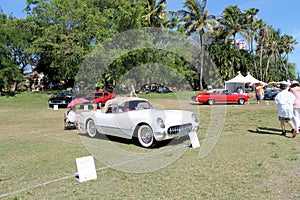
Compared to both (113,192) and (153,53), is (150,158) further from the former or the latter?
(153,53)

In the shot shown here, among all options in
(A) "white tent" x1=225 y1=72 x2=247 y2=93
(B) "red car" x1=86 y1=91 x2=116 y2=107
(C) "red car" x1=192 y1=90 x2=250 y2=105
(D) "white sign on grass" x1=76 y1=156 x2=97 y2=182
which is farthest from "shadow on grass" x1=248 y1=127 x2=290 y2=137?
(A) "white tent" x1=225 y1=72 x2=247 y2=93

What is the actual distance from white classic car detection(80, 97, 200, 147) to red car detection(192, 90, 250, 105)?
1414 centimetres

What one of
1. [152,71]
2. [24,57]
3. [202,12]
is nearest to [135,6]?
[202,12]

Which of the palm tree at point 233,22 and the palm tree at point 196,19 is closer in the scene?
the palm tree at point 196,19

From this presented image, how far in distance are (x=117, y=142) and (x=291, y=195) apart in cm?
523

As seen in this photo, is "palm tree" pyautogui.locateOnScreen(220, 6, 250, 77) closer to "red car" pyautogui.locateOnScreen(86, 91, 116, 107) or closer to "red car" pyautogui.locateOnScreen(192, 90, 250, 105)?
"red car" pyautogui.locateOnScreen(192, 90, 250, 105)

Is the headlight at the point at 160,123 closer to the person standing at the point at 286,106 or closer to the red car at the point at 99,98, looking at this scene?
the person standing at the point at 286,106

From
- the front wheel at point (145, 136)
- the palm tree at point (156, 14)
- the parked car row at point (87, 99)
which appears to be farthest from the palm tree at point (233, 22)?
the front wheel at point (145, 136)

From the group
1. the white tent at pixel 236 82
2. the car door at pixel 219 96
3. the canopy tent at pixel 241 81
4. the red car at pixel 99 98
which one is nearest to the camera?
the red car at pixel 99 98

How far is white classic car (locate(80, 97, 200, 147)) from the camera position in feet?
23.1

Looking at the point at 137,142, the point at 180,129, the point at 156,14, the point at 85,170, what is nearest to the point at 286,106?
the point at 180,129

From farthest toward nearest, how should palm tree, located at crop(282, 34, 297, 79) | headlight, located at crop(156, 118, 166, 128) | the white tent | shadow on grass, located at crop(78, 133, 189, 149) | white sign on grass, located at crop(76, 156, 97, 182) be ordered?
palm tree, located at crop(282, 34, 297, 79) → the white tent → shadow on grass, located at crop(78, 133, 189, 149) → headlight, located at crop(156, 118, 166, 128) → white sign on grass, located at crop(76, 156, 97, 182)

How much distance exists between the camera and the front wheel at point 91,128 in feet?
29.7

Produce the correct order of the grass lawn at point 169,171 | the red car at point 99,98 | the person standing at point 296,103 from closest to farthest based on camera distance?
the grass lawn at point 169,171 < the person standing at point 296,103 < the red car at point 99,98
